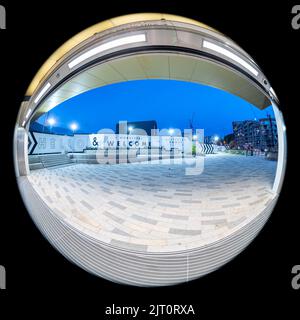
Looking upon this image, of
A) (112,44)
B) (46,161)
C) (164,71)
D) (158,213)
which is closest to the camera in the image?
(112,44)

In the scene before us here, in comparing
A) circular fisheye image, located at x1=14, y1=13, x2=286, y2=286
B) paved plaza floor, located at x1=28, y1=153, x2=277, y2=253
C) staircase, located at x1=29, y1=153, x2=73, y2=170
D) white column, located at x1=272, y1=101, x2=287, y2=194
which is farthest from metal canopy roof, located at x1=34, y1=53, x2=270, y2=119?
staircase, located at x1=29, y1=153, x2=73, y2=170

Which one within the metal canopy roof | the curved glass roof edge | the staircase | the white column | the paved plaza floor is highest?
the metal canopy roof

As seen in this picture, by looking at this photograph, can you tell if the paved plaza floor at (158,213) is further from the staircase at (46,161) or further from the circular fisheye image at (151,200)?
the staircase at (46,161)

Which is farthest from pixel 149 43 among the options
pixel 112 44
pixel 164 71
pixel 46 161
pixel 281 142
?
pixel 46 161

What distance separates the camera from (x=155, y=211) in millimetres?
2291

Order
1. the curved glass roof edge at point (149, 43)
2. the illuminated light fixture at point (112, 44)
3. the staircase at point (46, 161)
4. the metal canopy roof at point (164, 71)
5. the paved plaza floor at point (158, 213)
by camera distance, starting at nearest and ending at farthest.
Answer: the paved plaza floor at point (158, 213) → the curved glass roof edge at point (149, 43) → the illuminated light fixture at point (112, 44) → the metal canopy roof at point (164, 71) → the staircase at point (46, 161)

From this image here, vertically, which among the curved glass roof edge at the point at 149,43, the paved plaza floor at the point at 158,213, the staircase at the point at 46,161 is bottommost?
the paved plaza floor at the point at 158,213

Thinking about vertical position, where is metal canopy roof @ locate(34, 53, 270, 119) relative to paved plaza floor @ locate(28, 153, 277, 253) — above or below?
above

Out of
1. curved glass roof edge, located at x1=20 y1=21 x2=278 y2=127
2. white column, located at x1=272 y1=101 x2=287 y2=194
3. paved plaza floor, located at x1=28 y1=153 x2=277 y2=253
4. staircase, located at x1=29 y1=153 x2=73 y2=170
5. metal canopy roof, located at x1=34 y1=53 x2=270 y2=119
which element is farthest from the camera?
staircase, located at x1=29 y1=153 x2=73 y2=170

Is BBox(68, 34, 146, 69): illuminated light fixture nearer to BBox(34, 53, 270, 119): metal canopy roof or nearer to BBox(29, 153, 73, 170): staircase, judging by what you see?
BBox(34, 53, 270, 119): metal canopy roof

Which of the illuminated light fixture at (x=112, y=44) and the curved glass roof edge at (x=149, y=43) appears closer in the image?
the curved glass roof edge at (x=149, y=43)

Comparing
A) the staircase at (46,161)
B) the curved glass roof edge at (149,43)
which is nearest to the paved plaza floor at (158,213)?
the curved glass roof edge at (149,43)

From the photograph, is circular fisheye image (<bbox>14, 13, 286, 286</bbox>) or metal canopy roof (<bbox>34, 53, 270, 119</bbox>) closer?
circular fisheye image (<bbox>14, 13, 286, 286</bbox>)

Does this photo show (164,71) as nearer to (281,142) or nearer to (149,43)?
(149,43)
